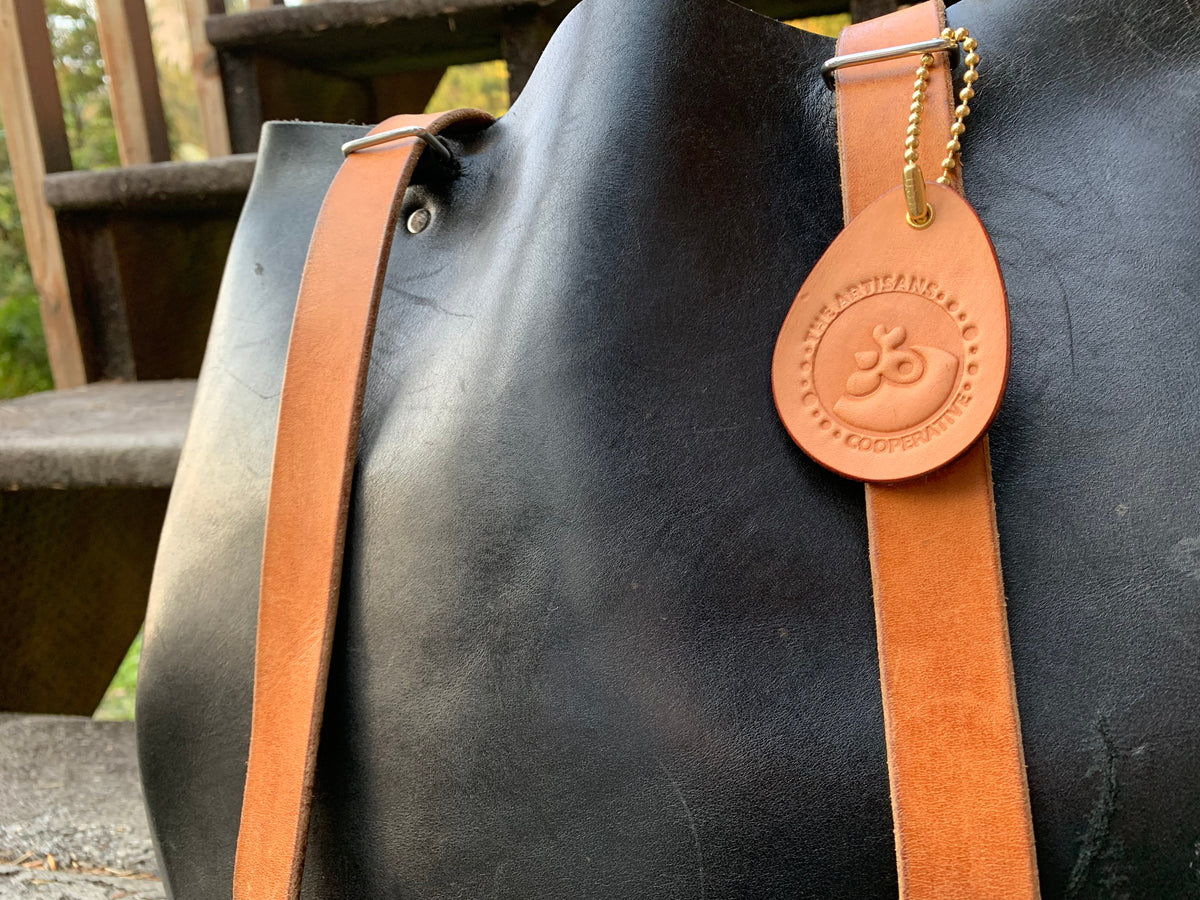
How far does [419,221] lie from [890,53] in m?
0.28

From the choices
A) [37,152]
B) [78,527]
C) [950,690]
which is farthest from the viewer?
[37,152]

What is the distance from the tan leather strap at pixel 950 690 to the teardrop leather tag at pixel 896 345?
0.02 m

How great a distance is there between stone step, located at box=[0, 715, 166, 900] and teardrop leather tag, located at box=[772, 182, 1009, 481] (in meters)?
0.53

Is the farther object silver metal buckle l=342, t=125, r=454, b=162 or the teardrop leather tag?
silver metal buckle l=342, t=125, r=454, b=162

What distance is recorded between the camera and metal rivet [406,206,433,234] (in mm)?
568

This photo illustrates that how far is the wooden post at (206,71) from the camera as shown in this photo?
44.2 inches

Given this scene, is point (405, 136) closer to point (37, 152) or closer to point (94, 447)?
point (94, 447)

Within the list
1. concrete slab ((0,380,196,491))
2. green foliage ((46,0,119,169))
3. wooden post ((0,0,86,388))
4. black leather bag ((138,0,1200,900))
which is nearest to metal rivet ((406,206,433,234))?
black leather bag ((138,0,1200,900))

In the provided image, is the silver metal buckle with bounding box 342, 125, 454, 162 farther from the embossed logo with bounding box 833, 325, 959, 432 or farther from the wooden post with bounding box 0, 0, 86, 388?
the wooden post with bounding box 0, 0, 86, 388

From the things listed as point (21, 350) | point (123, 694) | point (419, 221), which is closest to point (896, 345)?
point (419, 221)

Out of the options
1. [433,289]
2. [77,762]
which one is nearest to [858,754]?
[433,289]

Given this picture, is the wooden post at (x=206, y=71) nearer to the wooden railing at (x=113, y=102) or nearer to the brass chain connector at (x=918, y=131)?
the wooden railing at (x=113, y=102)

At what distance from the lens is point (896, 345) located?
0.42 m

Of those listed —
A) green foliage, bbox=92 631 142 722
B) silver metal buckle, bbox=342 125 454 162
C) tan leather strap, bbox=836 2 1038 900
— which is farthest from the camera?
green foliage, bbox=92 631 142 722
